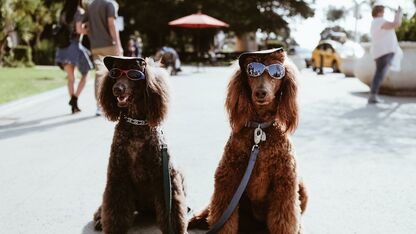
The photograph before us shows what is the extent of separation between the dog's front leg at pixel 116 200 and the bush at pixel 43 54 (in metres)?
31.3

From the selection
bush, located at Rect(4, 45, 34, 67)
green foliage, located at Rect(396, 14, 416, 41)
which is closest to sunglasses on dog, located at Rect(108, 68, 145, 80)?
green foliage, located at Rect(396, 14, 416, 41)

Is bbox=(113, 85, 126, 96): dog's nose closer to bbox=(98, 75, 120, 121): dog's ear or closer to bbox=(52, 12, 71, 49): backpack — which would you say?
bbox=(98, 75, 120, 121): dog's ear

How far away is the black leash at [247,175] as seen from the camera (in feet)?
9.84

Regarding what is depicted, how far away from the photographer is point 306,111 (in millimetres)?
9992

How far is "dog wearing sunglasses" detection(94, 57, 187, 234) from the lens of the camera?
3.21 m

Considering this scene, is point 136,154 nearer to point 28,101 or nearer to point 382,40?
point 382,40

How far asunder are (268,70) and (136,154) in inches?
40.1

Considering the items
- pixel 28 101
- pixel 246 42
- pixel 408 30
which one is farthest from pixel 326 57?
pixel 246 42

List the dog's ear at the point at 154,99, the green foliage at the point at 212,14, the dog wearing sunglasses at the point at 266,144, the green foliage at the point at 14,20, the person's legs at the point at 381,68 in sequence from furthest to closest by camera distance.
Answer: the green foliage at the point at 212,14 → the green foliage at the point at 14,20 → the person's legs at the point at 381,68 → the dog's ear at the point at 154,99 → the dog wearing sunglasses at the point at 266,144

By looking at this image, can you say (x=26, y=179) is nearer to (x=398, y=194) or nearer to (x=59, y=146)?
(x=59, y=146)

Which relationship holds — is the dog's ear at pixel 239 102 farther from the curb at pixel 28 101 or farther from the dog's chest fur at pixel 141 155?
the curb at pixel 28 101

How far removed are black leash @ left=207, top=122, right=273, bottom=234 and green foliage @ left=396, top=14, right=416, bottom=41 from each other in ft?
41.7

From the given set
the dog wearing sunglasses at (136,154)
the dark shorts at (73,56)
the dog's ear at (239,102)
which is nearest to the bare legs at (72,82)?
the dark shorts at (73,56)

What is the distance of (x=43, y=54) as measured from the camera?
109ft
